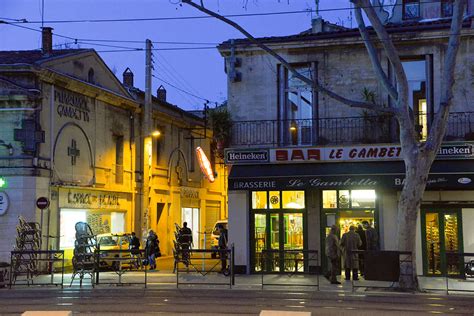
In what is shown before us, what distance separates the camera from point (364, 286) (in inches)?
702

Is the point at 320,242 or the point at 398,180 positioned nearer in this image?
the point at 398,180

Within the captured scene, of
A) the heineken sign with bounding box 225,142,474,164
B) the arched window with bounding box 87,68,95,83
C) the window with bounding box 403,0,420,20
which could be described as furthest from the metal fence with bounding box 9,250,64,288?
the window with bounding box 403,0,420,20

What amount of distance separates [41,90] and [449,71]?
15090 millimetres

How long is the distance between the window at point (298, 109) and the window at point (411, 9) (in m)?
4.41

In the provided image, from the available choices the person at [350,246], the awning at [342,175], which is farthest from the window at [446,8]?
the person at [350,246]

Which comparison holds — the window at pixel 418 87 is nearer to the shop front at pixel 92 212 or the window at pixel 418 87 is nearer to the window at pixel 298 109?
the window at pixel 298 109

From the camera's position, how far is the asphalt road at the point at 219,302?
13.3 meters

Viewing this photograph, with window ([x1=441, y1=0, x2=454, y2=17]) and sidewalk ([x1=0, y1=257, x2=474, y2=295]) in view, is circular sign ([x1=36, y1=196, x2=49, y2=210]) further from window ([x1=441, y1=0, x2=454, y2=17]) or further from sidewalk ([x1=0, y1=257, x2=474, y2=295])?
window ([x1=441, y1=0, x2=454, y2=17])

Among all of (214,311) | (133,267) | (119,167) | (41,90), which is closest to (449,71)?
(214,311)

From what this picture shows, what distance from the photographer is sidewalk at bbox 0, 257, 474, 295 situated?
58.4 ft

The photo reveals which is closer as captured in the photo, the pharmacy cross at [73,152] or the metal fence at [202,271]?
the metal fence at [202,271]

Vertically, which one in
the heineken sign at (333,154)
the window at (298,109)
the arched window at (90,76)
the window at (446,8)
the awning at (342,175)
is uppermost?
the window at (446,8)

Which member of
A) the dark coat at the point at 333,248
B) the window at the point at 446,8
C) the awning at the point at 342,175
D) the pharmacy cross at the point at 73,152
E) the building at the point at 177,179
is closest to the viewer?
the dark coat at the point at 333,248

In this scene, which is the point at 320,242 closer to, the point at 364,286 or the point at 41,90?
the point at 364,286
